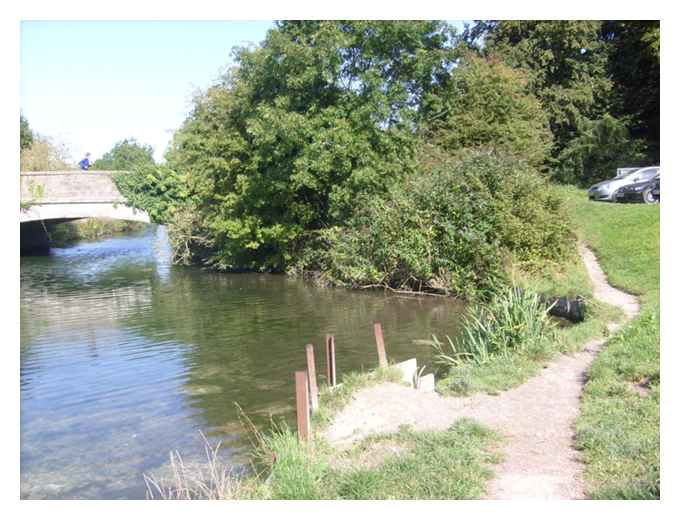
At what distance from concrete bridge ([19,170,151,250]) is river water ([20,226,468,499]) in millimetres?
5627

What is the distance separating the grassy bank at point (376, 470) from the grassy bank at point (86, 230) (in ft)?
124

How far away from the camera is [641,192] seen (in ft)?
78.3

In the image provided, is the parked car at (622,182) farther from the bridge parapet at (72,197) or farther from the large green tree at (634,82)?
the bridge parapet at (72,197)

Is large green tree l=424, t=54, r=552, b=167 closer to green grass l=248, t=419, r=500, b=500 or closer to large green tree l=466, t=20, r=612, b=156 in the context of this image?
large green tree l=466, t=20, r=612, b=156

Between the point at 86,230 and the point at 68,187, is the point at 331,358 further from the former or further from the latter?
the point at 86,230

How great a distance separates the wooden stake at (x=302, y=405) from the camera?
276 inches

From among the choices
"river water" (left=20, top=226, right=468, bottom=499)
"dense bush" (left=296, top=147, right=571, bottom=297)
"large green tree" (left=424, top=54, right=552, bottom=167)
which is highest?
"large green tree" (left=424, top=54, right=552, bottom=167)

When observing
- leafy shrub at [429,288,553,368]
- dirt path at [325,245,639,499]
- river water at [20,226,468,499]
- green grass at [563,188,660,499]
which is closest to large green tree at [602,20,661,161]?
river water at [20,226,468,499]

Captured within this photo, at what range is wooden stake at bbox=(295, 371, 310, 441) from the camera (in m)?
7.00

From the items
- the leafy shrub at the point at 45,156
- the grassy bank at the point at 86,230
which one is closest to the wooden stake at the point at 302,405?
the leafy shrub at the point at 45,156

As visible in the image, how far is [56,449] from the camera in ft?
29.5

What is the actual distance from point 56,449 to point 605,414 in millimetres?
7037

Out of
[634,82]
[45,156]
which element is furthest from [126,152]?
[634,82]
